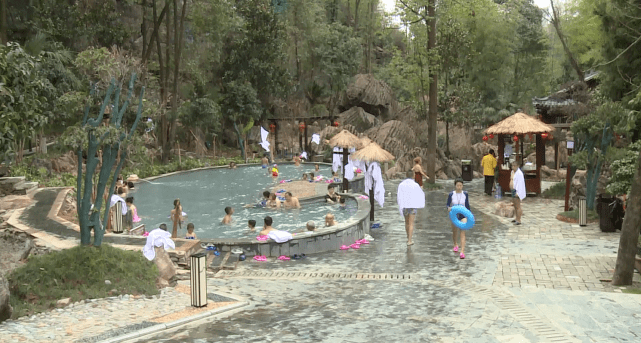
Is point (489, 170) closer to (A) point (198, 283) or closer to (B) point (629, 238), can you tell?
(B) point (629, 238)

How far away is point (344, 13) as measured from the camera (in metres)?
58.8

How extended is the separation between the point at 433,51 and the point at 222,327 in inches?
702

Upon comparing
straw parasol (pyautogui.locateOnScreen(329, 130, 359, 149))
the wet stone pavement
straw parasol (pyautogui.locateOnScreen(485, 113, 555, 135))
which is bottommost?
the wet stone pavement

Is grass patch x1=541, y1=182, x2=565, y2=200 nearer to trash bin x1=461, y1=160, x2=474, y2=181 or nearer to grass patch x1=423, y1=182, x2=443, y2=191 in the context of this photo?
grass patch x1=423, y1=182, x2=443, y2=191

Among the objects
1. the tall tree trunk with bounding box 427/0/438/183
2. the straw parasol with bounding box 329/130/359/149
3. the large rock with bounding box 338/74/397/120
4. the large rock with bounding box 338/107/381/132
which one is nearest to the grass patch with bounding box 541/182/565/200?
the tall tree trunk with bounding box 427/0/438/183

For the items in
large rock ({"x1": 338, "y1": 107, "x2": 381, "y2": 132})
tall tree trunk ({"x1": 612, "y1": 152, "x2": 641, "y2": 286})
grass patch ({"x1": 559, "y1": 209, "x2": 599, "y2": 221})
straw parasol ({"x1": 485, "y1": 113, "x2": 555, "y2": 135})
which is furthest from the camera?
large rock ({"x1": 338, "y1": 107, "x2": 381, "y2": 132})

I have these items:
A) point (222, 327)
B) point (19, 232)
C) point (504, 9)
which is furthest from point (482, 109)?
point (222, 327)

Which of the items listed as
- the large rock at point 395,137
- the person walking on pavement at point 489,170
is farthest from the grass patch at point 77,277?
the large rock at point 395,137

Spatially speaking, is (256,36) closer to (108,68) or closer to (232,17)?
(232,17)

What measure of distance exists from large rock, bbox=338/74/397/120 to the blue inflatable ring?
31.7 m

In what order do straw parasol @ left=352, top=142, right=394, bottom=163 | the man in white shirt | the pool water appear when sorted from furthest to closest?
the pool water, the man in white shirt, straw parasol @ left=352, top=142, right=394, bottom=163

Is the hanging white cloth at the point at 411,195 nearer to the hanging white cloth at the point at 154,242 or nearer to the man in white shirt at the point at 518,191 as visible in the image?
the man in white shirt at the point at 518,191

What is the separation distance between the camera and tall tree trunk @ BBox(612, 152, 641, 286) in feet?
36.1

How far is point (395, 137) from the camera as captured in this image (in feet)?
107
